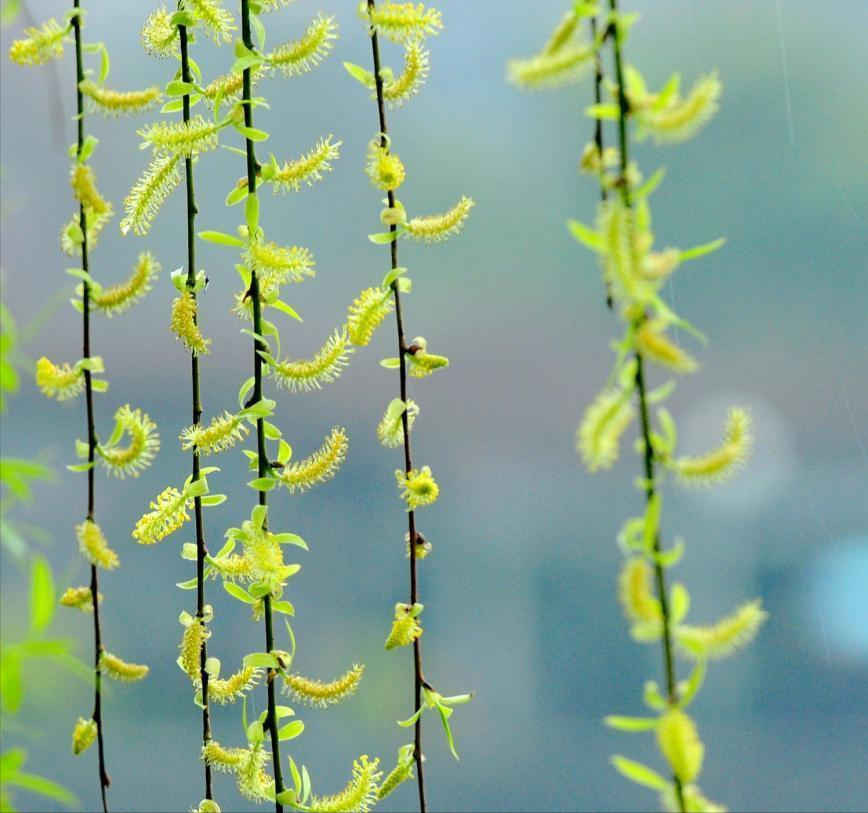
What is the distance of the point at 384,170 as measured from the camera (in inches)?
21.5

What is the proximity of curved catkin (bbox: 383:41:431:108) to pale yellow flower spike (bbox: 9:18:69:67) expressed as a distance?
153 mm

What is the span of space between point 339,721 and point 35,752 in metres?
0.34

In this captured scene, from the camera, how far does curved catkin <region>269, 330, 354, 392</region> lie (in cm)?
53

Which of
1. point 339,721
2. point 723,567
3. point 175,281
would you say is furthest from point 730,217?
point 175,281

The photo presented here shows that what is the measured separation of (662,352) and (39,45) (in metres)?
0.34

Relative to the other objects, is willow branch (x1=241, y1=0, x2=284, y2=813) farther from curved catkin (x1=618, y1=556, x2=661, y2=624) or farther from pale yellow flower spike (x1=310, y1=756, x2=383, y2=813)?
curved catkin (x1=618, y1=556, x2=661, y2=624)

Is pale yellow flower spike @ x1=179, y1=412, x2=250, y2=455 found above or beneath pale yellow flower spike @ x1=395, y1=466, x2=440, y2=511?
above

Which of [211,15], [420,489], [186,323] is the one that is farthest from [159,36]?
[420,489]

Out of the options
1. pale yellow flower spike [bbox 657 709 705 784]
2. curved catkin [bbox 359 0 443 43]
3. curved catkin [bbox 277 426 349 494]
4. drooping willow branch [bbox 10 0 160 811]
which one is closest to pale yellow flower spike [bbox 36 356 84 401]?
drooping willow branch [bbox 10 0 160 811]

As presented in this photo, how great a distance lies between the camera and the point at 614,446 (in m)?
0.36

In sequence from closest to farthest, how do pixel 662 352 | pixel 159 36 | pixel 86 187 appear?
pixel 662 352 → pixel 86 187 → pixel 159 36

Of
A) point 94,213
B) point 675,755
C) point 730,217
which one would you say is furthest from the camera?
point 730,217

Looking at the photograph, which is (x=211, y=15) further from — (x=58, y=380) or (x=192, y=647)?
(x=192, y=647)

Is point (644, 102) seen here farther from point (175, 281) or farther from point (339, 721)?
point (339, 721)
